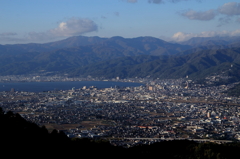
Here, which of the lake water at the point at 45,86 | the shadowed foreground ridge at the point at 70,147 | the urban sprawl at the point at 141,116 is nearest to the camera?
the shadowed foreground ridge at the point at 70,147

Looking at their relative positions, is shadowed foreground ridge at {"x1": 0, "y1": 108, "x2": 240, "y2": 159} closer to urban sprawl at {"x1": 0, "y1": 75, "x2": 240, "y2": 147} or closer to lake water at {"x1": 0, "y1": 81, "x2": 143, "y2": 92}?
urban sprawl at {"x1": 0, "y1": 75, "x2": 240, "y2": 147}

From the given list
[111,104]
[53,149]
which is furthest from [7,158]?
[111,104]

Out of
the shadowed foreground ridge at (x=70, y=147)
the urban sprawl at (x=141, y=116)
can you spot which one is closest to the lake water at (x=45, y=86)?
the urban sprawl at (x=141, y=116)

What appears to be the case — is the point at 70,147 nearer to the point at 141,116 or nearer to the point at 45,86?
the point at 141,116

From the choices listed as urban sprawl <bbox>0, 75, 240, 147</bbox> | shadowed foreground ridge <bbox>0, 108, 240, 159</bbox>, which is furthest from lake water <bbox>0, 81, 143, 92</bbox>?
shadowed foreground ridge <bbox>0, 108, 240, 159</bbox>

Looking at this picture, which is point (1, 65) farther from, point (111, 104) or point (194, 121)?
point (194, 121)

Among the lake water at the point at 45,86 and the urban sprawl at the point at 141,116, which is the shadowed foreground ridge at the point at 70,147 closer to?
the urban sprawl at the point at 141,116
